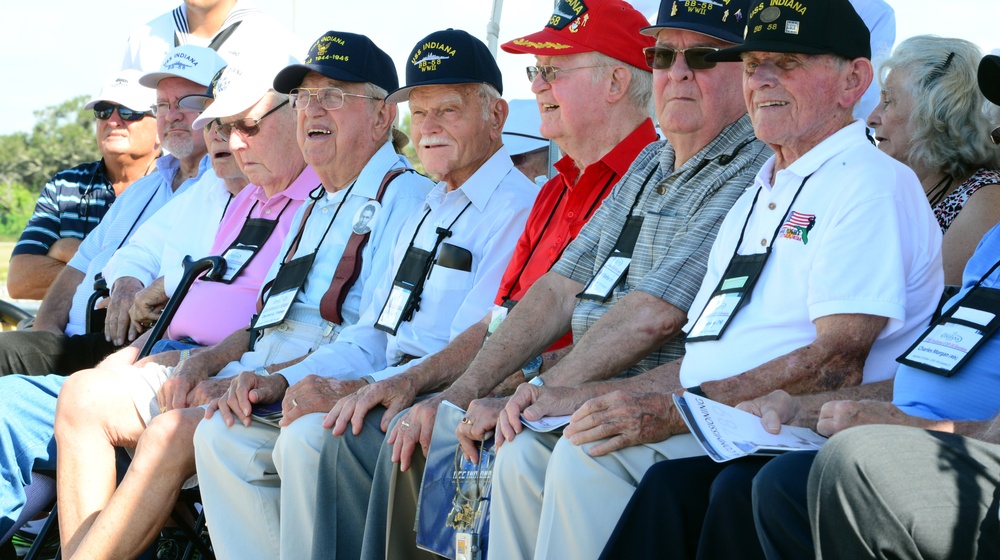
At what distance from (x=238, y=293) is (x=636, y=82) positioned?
189 cm

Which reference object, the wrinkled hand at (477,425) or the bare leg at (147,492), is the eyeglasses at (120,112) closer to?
the bare leg at (147,492)

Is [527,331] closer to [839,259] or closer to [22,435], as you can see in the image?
[839,259]

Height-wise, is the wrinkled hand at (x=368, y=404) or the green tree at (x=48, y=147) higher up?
the wrinkled hand at (x=368, y=404)

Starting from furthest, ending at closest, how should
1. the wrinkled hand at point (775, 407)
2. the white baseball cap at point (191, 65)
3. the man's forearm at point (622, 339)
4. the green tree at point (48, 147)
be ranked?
the green tree at point (48, 147) → the white baseball cap at point (191, 65) → the man's forearm at point (622, 339) → the wrinkled hand at point (775, 407)

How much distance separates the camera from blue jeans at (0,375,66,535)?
4242 mm

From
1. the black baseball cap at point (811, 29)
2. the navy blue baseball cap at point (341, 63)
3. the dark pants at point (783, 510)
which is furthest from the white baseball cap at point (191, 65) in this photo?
the dark pants at point (783, 510)

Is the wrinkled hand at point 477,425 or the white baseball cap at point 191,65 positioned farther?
the white baseball cap at point 191,65

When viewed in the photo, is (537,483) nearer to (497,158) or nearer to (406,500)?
(406,500)

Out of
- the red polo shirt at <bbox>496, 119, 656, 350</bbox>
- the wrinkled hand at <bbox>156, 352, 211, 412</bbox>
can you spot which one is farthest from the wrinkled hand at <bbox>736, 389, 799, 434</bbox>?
the wrinkled hand at <bbox>156, 352, 211, 412</bbox>

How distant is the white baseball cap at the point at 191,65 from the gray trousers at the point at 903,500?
15.0ft

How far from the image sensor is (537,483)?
2805mm

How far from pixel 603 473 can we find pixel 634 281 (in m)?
0.92

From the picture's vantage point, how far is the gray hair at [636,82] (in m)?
3.82

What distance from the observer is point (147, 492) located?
3.75 meters
